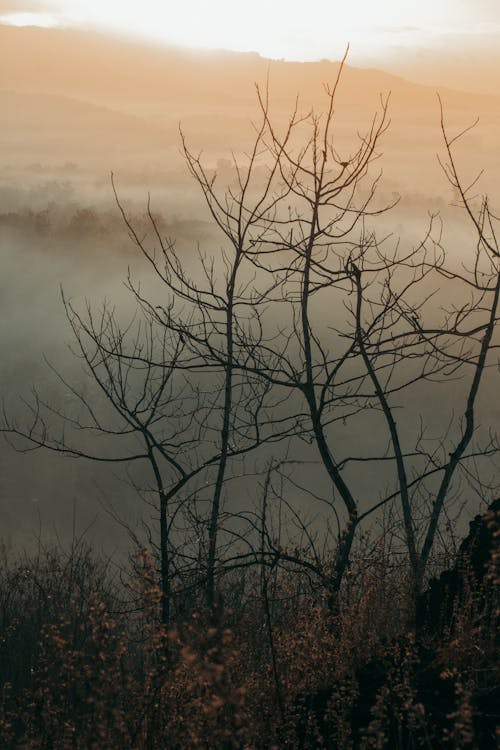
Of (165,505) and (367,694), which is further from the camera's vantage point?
(165,505)

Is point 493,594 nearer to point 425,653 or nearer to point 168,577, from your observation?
point 425,653

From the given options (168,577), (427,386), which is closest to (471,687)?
(168,577)

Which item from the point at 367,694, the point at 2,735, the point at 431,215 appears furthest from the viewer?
the point at 431,215

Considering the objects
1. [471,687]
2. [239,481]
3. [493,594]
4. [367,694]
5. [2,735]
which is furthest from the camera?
[239,481]

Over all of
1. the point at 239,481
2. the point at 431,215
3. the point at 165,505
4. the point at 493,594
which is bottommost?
the point at 493,594

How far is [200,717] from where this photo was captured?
4.08 meters

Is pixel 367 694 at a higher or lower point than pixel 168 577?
lower

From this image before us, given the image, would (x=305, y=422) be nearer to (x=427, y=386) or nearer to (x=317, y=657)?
(x=317, y=657)

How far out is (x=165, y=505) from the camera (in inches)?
433

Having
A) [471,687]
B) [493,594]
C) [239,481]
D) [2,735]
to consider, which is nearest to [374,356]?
[493,594]

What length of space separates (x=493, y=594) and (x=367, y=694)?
1.15 meters

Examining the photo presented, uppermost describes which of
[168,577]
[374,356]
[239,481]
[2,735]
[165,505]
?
[239,481]

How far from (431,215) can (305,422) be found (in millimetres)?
3274

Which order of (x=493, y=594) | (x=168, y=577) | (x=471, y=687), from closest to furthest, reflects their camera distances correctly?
(x=471, y=687)
(x=493, y=594)
(x=168, y=577)
